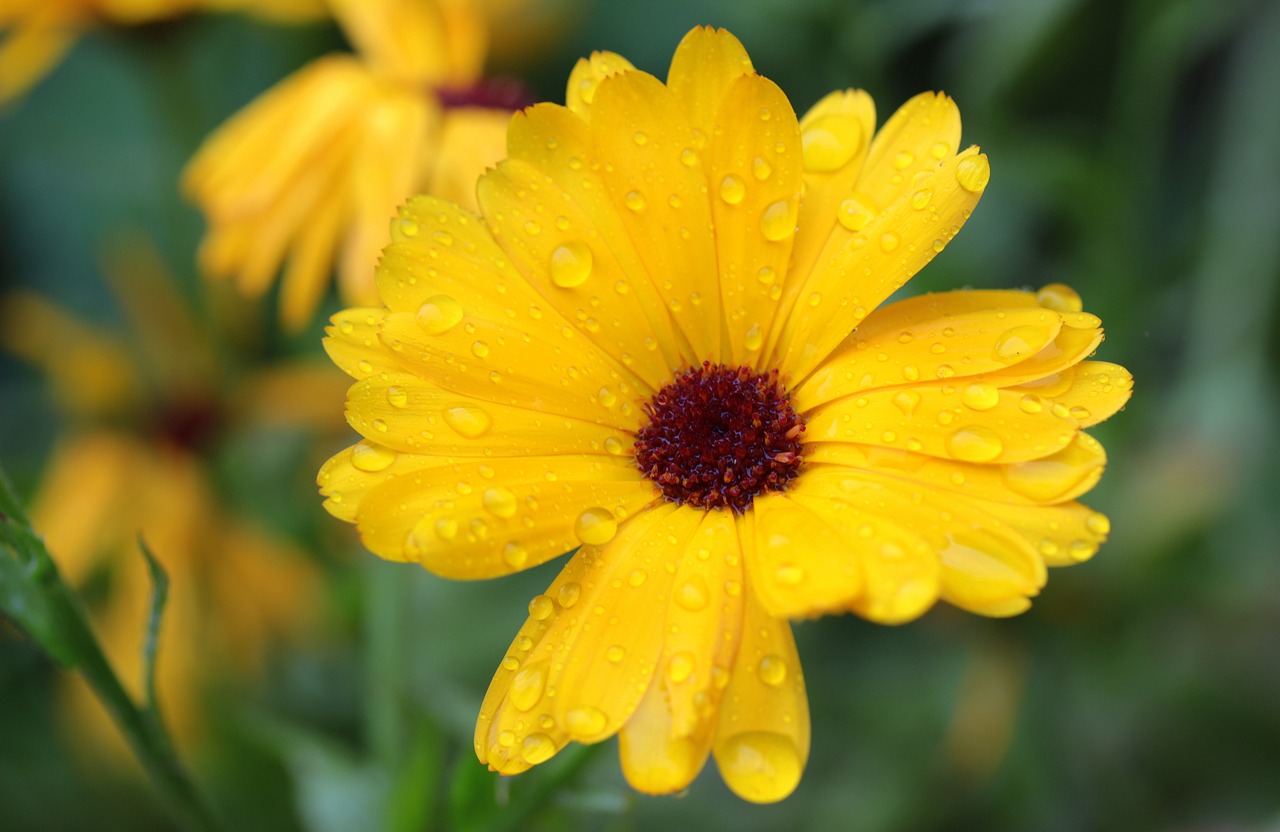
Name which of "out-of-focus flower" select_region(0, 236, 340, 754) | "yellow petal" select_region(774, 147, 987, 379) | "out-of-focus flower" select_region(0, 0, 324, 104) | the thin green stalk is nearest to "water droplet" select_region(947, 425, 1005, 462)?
"yellow petal" select_region(774, 147, 987, 379)

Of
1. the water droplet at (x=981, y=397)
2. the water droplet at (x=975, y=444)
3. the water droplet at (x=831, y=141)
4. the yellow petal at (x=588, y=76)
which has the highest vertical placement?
the yellow petal at (x=588, y=76)

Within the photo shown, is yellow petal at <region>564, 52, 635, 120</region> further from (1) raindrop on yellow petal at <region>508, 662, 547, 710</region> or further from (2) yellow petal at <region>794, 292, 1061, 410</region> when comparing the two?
(1) raindrop on yellow petal at <region>508, 662, 547, 710</region>

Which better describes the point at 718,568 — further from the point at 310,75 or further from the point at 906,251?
the point at 310,75

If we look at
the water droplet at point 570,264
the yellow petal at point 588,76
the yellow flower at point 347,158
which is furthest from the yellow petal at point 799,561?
the yellow flower at point 347,158

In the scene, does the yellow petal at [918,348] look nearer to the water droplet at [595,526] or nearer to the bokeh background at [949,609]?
the water droplet at [595,526]

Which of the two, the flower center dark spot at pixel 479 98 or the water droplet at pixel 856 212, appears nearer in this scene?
the water droplet at pixel 856 212

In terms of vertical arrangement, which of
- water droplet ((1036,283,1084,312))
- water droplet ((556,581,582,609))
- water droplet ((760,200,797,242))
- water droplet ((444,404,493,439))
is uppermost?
water droplet ((760,200,797,242))
